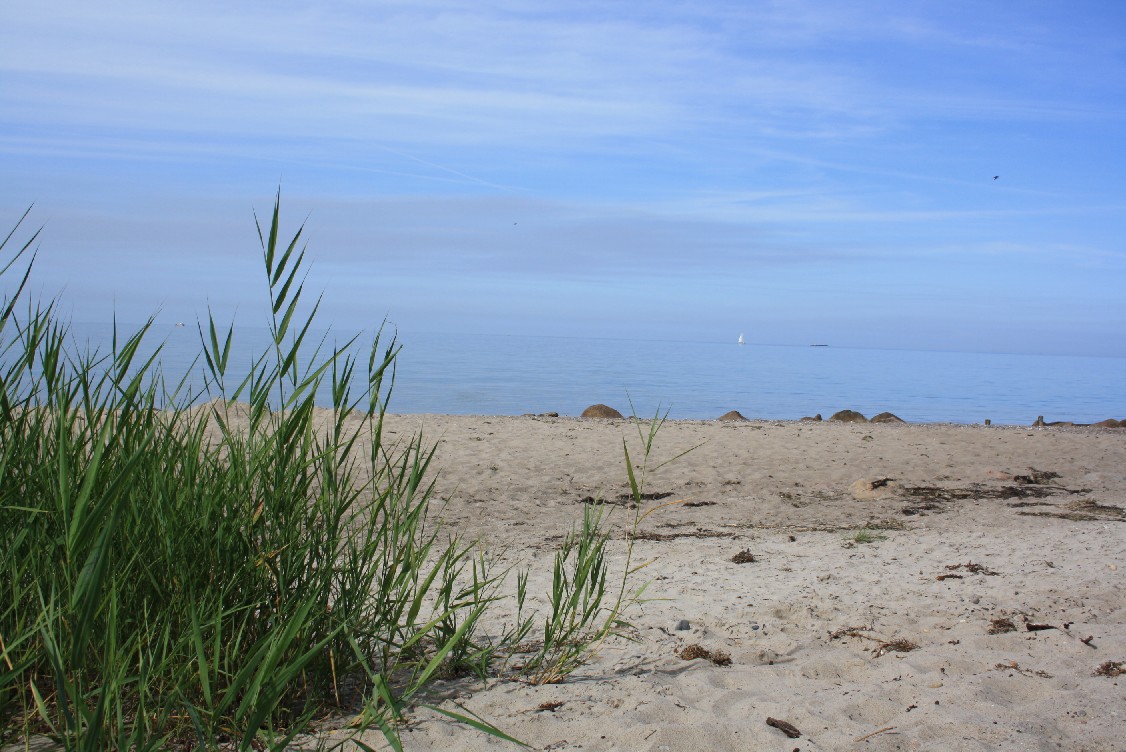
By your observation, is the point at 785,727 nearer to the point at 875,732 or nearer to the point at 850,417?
the point at 875,732

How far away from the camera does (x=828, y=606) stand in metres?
4.35

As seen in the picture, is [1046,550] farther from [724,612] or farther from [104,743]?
[104,743]

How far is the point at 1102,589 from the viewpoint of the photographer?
4613mm

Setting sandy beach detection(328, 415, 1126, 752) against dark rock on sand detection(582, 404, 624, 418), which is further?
dark rock on sand detection(582, 404, 624, 418)

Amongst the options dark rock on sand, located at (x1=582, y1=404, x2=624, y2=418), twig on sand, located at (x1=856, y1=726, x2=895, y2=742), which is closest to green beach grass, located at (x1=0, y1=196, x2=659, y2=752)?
twig on sand, located at (x1=856, y1=726, x2=895, y2=742)

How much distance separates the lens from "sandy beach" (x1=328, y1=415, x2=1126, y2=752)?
9.05 feet

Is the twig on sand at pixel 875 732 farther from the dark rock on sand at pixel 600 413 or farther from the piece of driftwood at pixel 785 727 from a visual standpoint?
the dark rock on sand at pixel 600 413

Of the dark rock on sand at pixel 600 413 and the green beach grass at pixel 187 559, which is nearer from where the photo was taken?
the green beach grass at pixel 187 559

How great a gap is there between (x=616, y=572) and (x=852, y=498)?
455 centimetres

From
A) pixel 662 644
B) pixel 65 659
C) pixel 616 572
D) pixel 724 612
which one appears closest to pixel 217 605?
pixel 65 659

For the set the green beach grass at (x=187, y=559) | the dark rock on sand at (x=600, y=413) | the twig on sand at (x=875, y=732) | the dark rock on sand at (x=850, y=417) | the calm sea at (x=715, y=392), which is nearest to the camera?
the green beach grass at (x=187, y=559)

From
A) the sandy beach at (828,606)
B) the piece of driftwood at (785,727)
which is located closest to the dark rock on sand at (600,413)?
the sandy beach at (828,606)

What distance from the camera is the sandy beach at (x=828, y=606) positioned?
2.76m

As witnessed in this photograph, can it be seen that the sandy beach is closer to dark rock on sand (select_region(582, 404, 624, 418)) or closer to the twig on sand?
the twig on sand
